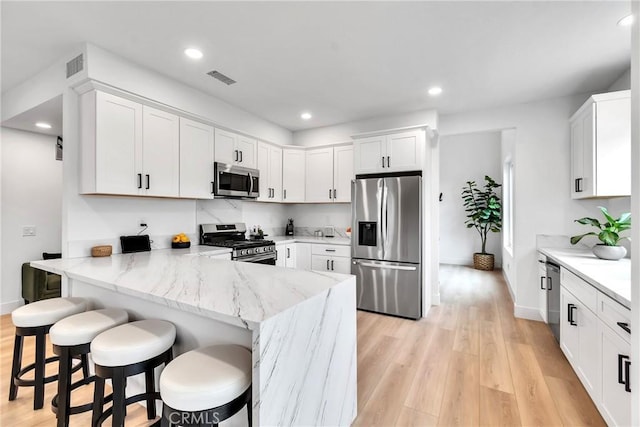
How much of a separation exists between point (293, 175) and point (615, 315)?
12.9ft

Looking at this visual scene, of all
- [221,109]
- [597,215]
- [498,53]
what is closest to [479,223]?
[597,215]

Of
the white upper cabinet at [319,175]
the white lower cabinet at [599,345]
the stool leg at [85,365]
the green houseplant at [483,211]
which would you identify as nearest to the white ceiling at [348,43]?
the white upper cabinet at [319,175]

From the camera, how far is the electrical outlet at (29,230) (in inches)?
153

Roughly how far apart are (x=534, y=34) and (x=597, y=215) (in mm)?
2273

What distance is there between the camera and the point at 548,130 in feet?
11.8

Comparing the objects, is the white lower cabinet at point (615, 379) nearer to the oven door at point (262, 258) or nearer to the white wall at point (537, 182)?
the white wall at point (537, 182)

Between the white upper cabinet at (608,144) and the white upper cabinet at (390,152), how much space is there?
158cm

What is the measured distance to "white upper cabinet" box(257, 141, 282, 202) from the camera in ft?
14.3

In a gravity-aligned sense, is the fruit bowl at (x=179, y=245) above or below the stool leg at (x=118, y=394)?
above

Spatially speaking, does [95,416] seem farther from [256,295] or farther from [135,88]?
[135,88]

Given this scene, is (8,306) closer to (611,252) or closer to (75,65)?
(75,65)

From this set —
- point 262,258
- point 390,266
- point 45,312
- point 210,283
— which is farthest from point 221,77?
point 390,266

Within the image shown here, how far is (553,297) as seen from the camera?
2.99m

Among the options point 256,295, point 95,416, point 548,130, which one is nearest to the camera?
point 256,295
